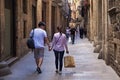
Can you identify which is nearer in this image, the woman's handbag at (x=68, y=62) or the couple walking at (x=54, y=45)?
the couple walking at (x=54, y=45)

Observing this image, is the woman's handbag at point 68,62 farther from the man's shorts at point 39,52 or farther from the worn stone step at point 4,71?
the worn stone step at point 4,71

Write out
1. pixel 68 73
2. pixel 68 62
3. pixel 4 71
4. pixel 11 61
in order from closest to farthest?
pixel 4 71
pixel 68 73
pixel 68 62
pixel 11 61

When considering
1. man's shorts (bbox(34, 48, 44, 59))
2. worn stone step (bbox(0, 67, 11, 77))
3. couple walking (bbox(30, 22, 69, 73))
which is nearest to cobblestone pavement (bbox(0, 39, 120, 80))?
worn stone step (bbox(0, 67, 11, 77))

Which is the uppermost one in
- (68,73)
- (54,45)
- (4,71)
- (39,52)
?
(54,45)

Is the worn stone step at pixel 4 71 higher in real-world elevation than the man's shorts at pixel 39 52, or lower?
lower

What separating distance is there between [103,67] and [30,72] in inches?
127

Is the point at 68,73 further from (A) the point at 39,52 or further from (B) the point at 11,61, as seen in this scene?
(B) the point at 11,61

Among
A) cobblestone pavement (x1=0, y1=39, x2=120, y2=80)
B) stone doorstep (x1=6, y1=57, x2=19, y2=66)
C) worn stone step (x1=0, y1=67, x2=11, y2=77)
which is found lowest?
cobblestone pavement (x1=0, y1=39, x2=120, y2=80)

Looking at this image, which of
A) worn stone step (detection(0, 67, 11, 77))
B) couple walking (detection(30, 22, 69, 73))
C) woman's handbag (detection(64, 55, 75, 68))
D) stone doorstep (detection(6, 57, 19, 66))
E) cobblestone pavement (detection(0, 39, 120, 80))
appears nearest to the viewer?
cobblestone pavement (detection(0, 39, 120, 80))

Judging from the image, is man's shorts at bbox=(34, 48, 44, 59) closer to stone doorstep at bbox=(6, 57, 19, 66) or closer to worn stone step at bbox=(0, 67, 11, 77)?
worn stone step at bbox=(0, 67, 11, 77)

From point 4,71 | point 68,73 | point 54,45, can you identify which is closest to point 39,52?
point 54,45

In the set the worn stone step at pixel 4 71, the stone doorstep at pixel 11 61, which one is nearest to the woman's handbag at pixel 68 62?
the worn stone step at pixel 4 71

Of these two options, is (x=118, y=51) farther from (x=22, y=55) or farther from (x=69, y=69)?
(x=22, y=55)

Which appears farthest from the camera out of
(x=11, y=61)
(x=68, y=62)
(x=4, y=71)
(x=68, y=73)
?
(x=11, y=61)
